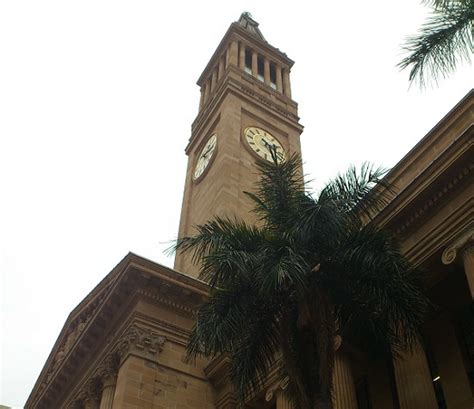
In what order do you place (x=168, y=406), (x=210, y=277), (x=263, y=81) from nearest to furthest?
1. (x=210, y=277)
2. (x=168, y=406)
3. (x=263, y=81)

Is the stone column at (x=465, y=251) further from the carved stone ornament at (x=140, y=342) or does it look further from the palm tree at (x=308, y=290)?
the carved stone ornament at (x=140, y=342)

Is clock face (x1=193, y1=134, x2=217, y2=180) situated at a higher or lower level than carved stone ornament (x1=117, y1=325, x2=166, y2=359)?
higher

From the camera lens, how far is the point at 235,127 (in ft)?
136

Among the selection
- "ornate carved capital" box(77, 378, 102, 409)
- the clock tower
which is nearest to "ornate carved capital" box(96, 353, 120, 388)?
"ornate carved capital" box(77, 378, 102, 409)

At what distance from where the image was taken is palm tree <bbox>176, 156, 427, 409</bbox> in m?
14.0

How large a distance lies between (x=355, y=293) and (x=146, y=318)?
1287cm

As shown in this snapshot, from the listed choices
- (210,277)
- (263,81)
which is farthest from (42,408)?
(263,81)

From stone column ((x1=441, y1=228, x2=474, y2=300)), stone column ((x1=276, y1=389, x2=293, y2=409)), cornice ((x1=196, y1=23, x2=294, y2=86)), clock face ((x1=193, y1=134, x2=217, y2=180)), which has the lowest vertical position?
stone column ((x1=276, y1=389, x2=293, y2=409))

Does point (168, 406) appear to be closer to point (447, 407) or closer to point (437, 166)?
point (447, 407)

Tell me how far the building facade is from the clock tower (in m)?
0.12

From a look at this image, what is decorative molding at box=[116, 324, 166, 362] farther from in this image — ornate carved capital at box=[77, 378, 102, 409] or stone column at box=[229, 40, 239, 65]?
stone column at box=[229, 40, 239, 65]

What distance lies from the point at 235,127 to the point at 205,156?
3.02 meters

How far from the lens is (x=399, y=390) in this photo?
1736 centimetres

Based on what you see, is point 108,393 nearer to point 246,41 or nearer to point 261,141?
point 261,141
